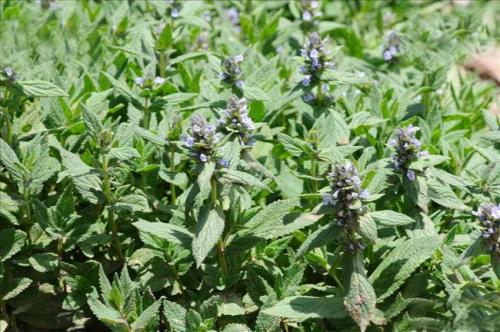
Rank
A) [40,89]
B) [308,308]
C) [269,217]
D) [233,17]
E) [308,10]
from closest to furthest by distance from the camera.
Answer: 1. [308,308]
2. [269,217]
3. [40,89]
4. [308,10]
5. [233,17]

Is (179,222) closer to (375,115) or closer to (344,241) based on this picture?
(344,241)

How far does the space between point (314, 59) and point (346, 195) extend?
1.26 metres

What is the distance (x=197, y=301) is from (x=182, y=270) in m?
0.18

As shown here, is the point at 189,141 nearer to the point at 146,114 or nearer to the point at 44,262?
the point at 146,114

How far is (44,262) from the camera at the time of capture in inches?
170

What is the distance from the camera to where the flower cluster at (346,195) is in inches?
139

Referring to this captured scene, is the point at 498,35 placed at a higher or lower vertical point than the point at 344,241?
lower

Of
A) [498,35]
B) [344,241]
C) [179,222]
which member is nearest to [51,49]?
[179,222]

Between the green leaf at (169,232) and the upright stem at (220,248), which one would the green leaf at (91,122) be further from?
the upright stem at (220,248)

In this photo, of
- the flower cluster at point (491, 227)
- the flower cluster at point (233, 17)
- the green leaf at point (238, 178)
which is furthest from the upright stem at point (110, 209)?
the flower cluster at point (233, 17)

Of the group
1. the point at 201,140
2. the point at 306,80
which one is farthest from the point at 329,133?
the point at 201,140

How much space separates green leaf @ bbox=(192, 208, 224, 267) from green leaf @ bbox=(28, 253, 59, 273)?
0.93m

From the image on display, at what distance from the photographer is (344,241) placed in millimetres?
3729

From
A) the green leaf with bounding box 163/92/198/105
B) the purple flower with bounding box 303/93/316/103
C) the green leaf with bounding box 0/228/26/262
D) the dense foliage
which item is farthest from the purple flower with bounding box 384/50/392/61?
the green leaf with bounding box 0/228/26/262
